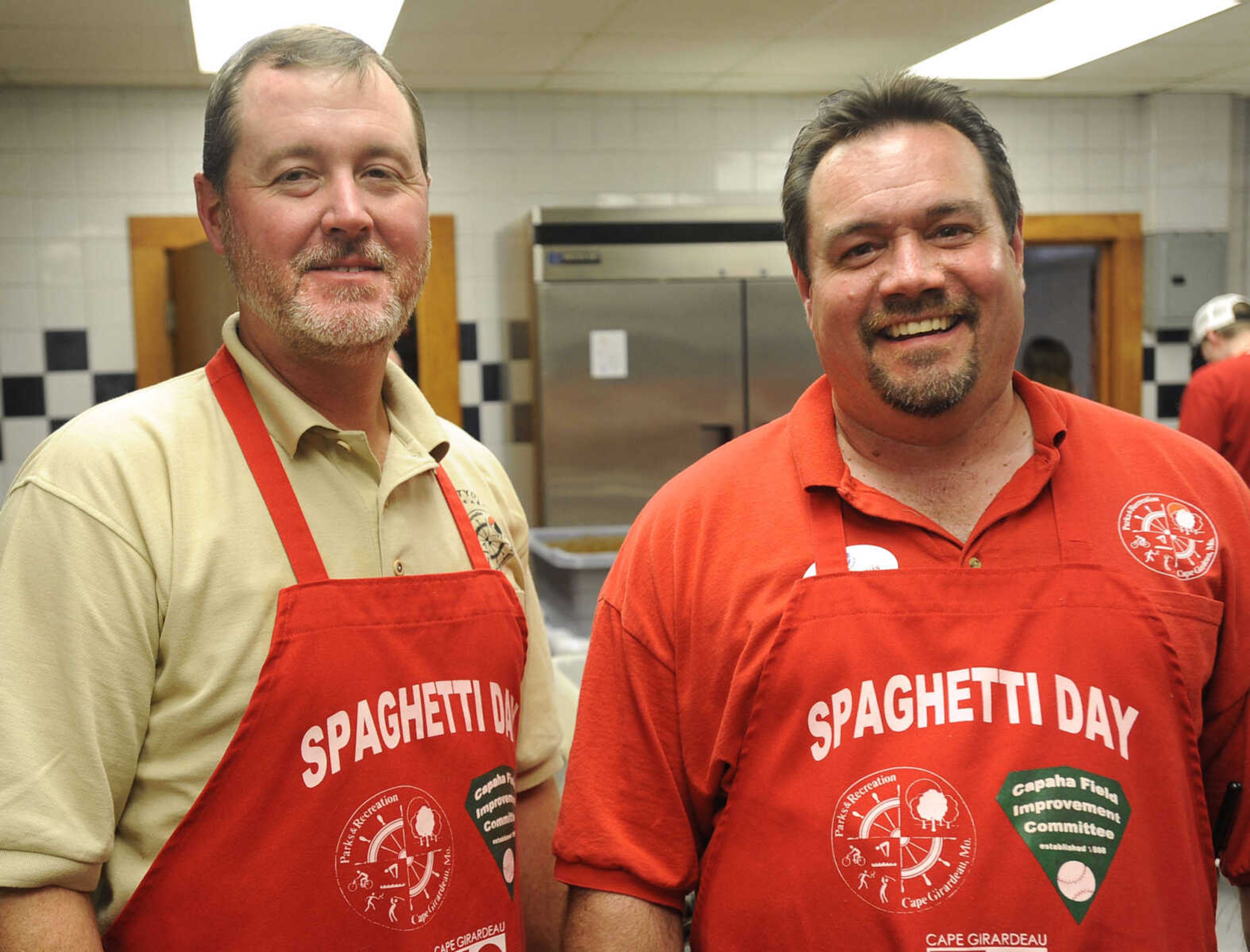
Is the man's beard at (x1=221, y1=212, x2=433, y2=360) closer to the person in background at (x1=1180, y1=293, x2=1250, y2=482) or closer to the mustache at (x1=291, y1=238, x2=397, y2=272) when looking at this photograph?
the mustache at (x1=291, y1=238, x2=397, y2=272)

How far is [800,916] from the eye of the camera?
3.96ft

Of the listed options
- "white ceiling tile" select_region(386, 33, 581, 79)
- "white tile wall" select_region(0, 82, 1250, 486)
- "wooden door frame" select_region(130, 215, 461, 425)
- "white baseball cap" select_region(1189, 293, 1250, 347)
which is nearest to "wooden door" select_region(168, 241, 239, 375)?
"wooden door frame" select_region(130, 215, 461, 425)

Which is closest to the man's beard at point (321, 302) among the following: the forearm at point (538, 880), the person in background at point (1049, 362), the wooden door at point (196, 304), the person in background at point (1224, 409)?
the forearm at point (538, 880)

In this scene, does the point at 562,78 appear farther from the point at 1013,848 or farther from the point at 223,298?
the point at 1013,848

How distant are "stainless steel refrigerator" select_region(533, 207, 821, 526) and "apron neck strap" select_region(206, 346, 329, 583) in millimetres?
3377

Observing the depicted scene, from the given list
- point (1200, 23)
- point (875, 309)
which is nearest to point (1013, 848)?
point (875, 309)

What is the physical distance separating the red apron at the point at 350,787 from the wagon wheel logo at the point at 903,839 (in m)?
0.38

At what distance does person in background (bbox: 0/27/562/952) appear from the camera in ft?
3.52

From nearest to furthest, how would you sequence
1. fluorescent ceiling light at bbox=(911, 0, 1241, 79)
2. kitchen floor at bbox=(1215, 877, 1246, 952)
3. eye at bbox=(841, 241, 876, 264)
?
eye at bbox=(841, 241, 876, 264) → kitchen floor at bbox=(1215, 877, 1246, 952) → fluorescent ceiling light at bbox=(911, 0, 1241, 79)

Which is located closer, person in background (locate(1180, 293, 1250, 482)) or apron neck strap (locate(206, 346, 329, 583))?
apron neck strap (locate(206, 346, 329, 583))

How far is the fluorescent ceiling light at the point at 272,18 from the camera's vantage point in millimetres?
3732

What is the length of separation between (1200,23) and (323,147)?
3.97 meters

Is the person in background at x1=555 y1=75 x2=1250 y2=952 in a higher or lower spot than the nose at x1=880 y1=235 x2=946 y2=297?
lower

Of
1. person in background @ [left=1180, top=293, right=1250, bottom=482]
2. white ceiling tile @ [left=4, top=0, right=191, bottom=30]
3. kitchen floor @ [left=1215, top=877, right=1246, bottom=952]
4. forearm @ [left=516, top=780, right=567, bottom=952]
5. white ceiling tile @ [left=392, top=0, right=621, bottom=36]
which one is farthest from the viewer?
person in background @ [left=1180, top=293, right=1250, bottom=482]
